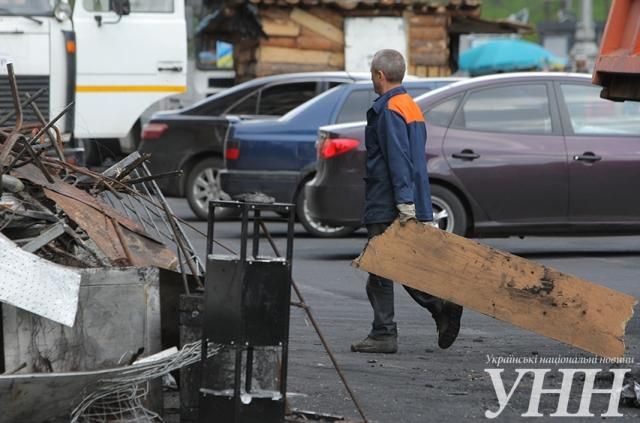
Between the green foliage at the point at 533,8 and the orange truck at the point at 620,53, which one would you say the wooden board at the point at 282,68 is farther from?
the green foliage at the point at 533,8

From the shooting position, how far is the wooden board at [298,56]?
77.4ft

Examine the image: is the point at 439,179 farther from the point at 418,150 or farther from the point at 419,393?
the point at 419,393

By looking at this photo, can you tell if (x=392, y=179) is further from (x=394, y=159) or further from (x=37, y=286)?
(x=37, y=286)

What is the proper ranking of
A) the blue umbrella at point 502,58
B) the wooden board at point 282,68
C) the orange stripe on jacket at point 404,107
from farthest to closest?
the blue umbrella at point 502,58, the wooden board at point 282,68, the orange stripe on jacket at point 404,107

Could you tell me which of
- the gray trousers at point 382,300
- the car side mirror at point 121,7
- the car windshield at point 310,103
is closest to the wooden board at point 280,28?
the car side mirror at point 121,7

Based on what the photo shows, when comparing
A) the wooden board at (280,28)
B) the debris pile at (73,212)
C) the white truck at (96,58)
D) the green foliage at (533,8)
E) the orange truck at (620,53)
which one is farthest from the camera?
the green foliage at (533,8)

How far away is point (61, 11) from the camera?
1509 centimetres

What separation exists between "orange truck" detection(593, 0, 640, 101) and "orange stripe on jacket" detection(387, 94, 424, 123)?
1030 mm

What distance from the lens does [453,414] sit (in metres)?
6.57

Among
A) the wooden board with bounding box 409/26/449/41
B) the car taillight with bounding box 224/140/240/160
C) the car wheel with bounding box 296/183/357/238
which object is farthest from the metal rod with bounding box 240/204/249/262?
the wooden board with bounding box 409/26/449/41

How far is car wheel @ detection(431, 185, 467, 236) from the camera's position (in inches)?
501

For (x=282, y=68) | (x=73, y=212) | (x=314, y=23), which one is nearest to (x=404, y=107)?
(x=73, y=212)

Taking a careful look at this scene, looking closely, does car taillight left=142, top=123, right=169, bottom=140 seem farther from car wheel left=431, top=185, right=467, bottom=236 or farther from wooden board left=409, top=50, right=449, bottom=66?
wooden board left=409, top=50, right=449, bottom=66

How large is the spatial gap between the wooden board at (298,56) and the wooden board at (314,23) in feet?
1.03
